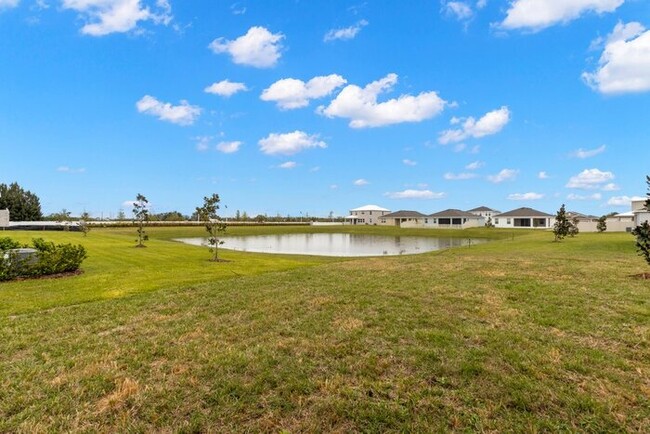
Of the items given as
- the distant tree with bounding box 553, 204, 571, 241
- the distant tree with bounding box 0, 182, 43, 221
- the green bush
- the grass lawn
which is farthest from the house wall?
the distant tree with bounding box 553, 204, 571, 241

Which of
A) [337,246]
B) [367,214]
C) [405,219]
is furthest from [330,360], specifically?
[367,214]

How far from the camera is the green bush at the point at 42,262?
1016 cm

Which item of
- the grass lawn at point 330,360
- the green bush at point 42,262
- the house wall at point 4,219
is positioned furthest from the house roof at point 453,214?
the house wall at point 4,219

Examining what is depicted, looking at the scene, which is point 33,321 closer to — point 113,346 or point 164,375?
point 113,346

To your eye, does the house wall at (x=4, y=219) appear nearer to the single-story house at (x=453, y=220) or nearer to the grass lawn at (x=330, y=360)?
the grass lawn at (x=330, y=360)

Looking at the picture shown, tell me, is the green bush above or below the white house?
below

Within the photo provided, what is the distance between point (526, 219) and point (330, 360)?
63.7 metres

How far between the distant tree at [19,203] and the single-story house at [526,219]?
238ft

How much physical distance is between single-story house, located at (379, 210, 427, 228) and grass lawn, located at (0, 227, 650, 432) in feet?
197

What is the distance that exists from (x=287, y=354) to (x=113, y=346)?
7.91 ft

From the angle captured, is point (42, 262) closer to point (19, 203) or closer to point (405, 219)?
point (19, 203)

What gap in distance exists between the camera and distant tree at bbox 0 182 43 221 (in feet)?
170

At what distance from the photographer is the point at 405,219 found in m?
74.9

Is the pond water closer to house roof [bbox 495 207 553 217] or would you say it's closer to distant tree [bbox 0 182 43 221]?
house roof [bbox 495 207 553 217]
